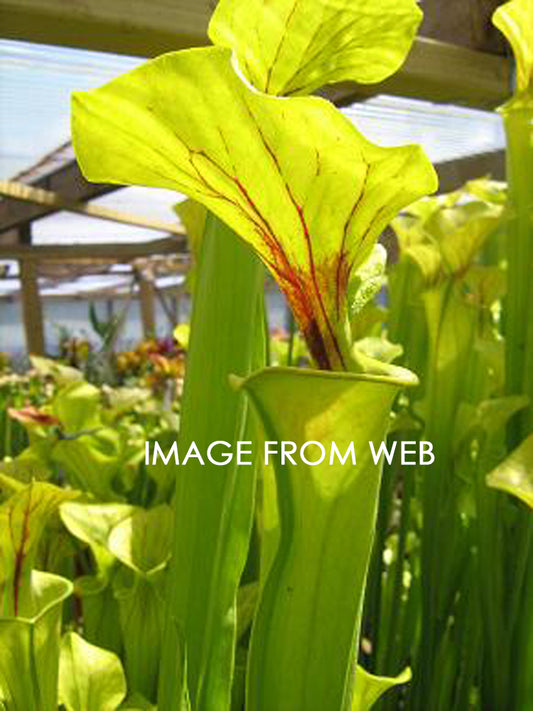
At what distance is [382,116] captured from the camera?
8.55 ft

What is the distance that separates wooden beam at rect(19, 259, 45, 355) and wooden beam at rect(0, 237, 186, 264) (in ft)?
2.20

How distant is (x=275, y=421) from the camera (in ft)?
0.89

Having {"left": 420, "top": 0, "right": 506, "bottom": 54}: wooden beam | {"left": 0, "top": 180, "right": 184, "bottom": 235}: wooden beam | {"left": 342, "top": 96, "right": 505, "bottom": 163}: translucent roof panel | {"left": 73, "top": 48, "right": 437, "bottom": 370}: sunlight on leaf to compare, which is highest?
{"left": 342, "top": 96, "right": 505, "bottom": 163}: translucent roof panel

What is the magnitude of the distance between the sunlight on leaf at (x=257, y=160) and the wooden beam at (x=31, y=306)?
4911 mm

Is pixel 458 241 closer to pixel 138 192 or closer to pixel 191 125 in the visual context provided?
pixel 191 125

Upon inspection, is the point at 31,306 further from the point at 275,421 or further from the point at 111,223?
the point at 275,421

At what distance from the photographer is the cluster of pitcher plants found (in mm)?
226

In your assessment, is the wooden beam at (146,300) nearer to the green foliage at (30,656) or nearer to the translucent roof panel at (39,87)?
the translucent roof panel at (39,87)

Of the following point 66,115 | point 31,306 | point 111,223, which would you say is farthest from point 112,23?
point 111,223

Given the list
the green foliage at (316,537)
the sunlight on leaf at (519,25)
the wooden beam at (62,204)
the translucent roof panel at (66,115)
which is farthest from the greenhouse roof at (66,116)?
the green foliage at (316,537)

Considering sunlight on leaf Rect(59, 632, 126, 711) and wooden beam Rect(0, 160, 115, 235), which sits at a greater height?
wooden beam Rect(0, 160, 115, 235)

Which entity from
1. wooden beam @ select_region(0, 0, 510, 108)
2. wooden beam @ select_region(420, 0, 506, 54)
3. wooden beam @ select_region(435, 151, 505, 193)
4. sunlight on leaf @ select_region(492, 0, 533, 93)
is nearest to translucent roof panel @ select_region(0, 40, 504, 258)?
wooden beam @ select_region(435, 151, 505, 193)

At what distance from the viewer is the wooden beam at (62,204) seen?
11.5ft

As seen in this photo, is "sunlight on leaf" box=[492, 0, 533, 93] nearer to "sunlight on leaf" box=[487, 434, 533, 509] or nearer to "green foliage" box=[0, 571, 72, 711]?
"sunlight on leaf" box=[487, 434, 533, 509]
